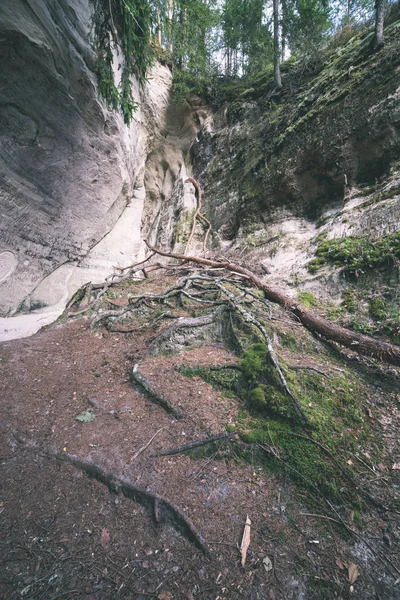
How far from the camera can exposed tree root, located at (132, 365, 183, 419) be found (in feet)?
8.75

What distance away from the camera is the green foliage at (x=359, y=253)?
4.47 m

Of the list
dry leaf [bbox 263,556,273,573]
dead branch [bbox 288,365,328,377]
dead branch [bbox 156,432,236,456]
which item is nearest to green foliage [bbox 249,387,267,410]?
dead branch [bbox 156,432,236,456]

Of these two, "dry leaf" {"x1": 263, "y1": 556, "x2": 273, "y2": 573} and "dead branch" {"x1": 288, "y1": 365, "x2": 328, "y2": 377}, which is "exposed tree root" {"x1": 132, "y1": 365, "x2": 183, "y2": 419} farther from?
"dead branch" {"x1": 288, "y1": 365, "x2": 328, "y2": 377}

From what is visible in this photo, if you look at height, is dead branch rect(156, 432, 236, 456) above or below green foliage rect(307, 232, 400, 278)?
below

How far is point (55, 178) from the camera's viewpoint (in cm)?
778

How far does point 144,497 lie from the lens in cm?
190

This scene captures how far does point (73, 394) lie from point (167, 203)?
45.0 feet

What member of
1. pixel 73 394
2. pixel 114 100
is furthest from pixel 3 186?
pixel 73 394

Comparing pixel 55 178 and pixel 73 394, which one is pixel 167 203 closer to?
pixel 55 178

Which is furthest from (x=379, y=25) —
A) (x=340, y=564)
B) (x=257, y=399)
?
(x=340, y=564)

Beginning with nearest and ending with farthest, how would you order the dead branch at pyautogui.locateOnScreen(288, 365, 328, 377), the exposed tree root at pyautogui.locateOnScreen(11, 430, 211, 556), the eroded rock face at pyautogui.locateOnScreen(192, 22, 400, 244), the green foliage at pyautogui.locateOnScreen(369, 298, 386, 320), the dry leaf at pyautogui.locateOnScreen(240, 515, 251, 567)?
the dry leaf at pyautogui.locateOnScreen(240, 515, 251, 567) → the exposed tree root at pyautogui.locateOnScreen(11, 430, 211, 556) → the dead branch at pyautogui.locateOnScreen(288, 365, 328, 377) → the green foliage at pyautogui.locateOnScreen(369, 298, 386, 320) → the eroded rock face at pyautogui.locateOnScreen(192, 22, 400, 244)

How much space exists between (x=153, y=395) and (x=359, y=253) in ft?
16.1

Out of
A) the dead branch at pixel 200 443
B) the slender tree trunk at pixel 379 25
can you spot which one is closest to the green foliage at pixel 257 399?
the dead branch at pixel 200 443

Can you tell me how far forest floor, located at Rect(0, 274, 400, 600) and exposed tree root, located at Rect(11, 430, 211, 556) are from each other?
19 millimetres
